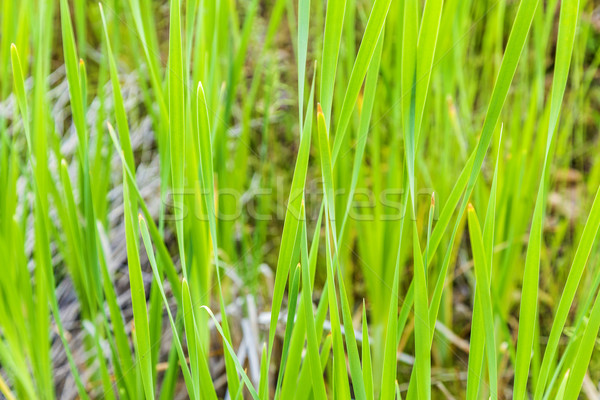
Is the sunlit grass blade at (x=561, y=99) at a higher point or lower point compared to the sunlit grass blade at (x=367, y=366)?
higher

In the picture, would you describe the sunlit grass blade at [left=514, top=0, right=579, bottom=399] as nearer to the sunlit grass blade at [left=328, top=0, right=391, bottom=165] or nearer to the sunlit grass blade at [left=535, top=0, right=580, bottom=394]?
the sunlit grass blade at [left=535, top=0, right=580, bottom=394]

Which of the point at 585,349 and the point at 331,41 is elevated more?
the point at 331,41

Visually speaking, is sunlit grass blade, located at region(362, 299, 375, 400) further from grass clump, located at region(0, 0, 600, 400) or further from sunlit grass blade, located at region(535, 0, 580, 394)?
sunlit grass blade, located at region(535, 0, 580, 394)

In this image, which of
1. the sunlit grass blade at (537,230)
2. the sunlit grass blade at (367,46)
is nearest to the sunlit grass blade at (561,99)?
the sunlit grass blade at (537,230)

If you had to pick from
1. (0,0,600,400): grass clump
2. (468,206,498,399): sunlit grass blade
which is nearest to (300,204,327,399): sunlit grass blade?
(0,0,600,400): grass clump

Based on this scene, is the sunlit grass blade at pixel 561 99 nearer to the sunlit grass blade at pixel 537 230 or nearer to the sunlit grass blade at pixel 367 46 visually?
the sunlit grass blade at pixel 537 230

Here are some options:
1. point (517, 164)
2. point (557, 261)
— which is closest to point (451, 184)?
point (517, 164)

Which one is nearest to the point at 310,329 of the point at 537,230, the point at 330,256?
the point at 330,256

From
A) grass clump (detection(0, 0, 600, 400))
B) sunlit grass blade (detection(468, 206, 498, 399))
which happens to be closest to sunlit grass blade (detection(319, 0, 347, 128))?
grass clump (detection(0, 0, 600, 400))

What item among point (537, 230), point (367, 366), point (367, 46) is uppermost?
point (367, 46)

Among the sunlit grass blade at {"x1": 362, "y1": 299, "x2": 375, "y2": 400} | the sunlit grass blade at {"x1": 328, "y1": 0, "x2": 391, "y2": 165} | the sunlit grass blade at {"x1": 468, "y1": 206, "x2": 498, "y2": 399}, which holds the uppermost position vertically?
the sunlit grass blade at {"x1": 328, "y1": 0, "x2": 391, "y2": 165}

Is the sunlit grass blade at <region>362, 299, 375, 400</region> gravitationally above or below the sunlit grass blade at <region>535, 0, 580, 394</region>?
below

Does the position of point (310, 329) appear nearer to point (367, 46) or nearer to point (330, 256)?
point (330, 256)
